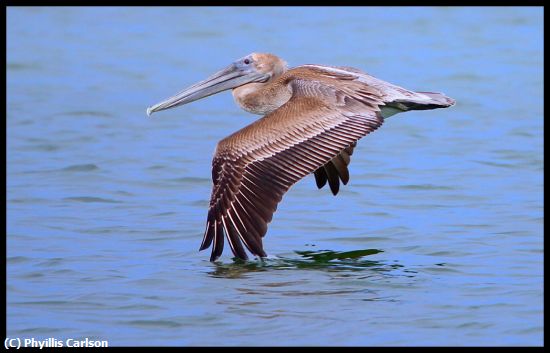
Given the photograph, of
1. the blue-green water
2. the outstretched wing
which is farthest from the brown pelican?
the blue-green water

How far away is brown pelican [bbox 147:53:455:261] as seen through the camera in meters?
8.51

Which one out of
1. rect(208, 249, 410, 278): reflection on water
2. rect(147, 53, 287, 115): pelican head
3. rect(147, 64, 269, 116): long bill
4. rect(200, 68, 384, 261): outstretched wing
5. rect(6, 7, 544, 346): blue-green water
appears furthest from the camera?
rect(147, 53, 287, 115): pelican head

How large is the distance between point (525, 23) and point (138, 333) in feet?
43.5

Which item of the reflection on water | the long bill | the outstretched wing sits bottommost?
the reflection on water

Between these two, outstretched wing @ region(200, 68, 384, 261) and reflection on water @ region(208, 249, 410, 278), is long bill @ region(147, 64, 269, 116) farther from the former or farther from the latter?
reflection on water @ region(208, 249, 410, 278)

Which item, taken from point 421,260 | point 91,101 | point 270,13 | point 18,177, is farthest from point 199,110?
point 421,260

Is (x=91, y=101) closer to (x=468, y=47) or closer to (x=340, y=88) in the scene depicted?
(x=468, y=47)

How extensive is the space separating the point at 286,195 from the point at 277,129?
7.88ft

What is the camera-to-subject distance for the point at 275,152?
8.77 m

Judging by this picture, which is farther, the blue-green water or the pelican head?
the pelican head

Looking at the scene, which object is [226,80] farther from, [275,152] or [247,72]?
[275,152]

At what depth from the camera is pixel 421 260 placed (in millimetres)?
9109

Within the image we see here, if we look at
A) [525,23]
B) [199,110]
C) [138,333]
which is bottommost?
[138,333]

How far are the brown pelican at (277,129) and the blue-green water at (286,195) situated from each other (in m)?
0.40
